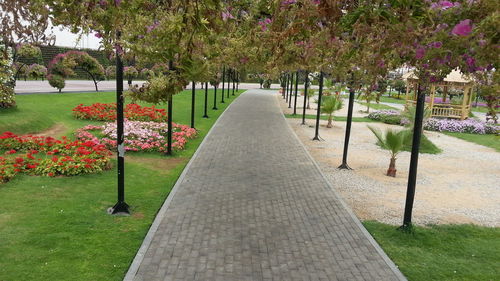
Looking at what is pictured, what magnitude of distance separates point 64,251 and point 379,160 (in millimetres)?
11277

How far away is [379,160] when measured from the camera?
13867 mm

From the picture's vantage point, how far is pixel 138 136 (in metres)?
13.8

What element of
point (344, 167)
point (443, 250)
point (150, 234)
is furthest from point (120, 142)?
point (344, 167)

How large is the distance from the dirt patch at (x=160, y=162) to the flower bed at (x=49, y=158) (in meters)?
0.91

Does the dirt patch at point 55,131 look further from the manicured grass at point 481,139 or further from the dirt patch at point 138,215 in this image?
the manicured grass at point 481,139

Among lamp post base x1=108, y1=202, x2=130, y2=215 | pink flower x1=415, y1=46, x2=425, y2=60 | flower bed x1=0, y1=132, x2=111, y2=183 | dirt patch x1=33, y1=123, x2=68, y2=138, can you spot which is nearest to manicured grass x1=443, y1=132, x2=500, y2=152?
pink flower x1=415, y1=46, x2=425, y2=60

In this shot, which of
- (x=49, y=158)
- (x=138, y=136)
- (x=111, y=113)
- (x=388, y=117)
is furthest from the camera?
(x=388, y=117)

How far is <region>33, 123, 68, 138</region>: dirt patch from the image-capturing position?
44.6ft

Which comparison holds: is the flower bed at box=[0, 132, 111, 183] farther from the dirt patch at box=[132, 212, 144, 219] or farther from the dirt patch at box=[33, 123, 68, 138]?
the dirt patch at box=[132, 212, 144, 219]

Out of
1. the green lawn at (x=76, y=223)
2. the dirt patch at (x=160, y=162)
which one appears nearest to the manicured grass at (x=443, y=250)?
the green lawn at (x=76, y=223)

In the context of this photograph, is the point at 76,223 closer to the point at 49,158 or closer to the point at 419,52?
the point at 49,158

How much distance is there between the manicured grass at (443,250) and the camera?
5695 millimetres

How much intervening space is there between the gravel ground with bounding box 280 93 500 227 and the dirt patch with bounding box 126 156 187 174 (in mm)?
4697

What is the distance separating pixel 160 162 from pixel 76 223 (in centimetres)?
490
